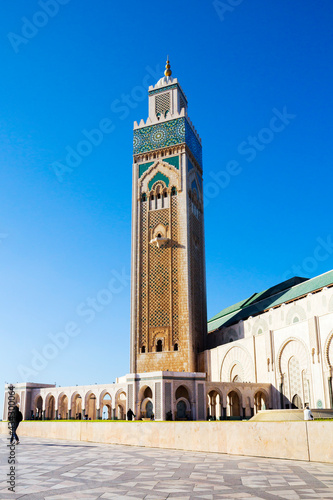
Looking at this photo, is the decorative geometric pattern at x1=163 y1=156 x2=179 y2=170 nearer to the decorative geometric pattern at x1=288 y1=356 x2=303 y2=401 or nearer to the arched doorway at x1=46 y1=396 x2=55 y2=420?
the decorative geometric pattern at x1=288 y1=356 x2=303 y2=401

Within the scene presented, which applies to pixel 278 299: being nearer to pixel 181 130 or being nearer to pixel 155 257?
pixel 155 257

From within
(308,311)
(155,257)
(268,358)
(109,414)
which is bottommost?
(109,414)

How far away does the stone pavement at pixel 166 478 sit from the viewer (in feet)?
14.9

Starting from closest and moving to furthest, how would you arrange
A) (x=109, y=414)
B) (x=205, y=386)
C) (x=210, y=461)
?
1. (x=210, y=461)
2. (x=205, y=386)
3. (x=109, y=414)

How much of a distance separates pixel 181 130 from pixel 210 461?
86.8ft

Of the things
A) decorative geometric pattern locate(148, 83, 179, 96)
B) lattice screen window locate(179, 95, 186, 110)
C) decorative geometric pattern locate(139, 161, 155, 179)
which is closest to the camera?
decorative geometric pattern locate(139, 161, 155, 179)

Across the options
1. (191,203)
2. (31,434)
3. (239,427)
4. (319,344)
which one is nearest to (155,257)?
(191,203)

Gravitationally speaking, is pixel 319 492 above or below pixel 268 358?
below

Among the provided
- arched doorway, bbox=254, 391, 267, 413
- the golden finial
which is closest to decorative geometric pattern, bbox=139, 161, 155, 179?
the golden finial

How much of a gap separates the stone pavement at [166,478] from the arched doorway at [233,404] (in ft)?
52.2

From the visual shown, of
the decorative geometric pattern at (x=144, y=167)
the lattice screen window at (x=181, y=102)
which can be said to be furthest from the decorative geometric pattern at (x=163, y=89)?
the decorative geometric pattern at (x=144, y=167)

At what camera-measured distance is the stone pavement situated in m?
4.53

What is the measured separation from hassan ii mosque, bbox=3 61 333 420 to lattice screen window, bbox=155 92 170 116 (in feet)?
0.28

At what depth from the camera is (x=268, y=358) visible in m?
21.6
